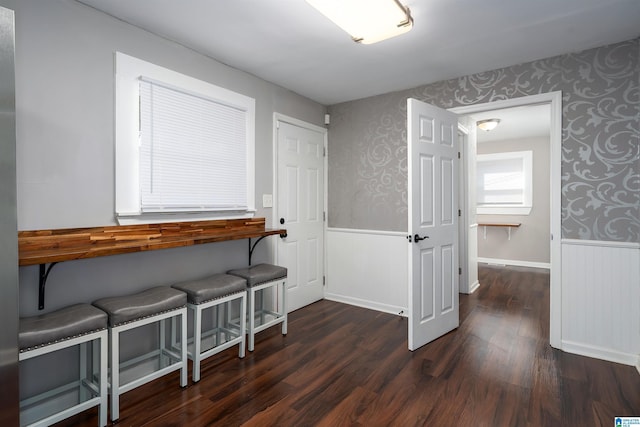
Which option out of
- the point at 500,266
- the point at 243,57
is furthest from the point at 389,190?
the point at 500,266

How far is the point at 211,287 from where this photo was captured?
2354mm

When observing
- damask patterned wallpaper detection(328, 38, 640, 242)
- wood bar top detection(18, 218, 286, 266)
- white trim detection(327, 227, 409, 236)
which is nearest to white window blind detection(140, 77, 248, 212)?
wood bar top detection(18, 218, 286, 266)

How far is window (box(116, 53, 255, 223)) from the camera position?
7.31 feet

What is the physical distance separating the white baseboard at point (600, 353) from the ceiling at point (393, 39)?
93.4 inches

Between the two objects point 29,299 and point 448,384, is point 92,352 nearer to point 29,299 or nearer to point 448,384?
point 29,299

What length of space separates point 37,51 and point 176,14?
818 mm

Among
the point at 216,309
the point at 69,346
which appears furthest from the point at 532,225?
the point at 69,346

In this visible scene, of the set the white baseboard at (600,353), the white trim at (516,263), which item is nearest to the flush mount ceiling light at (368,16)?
the white baseboard at (600,353)

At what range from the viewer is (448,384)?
220 centimetres

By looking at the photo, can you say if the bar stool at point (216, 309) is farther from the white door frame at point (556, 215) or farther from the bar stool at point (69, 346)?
the white door frame at point (556, 215)

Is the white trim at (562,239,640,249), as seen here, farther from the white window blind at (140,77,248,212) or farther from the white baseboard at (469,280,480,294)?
the white window blind at (140,77,248,212)

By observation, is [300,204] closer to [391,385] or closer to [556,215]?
[391,385]

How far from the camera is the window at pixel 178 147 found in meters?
2.23

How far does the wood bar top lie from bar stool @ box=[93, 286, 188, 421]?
32 centimetres
